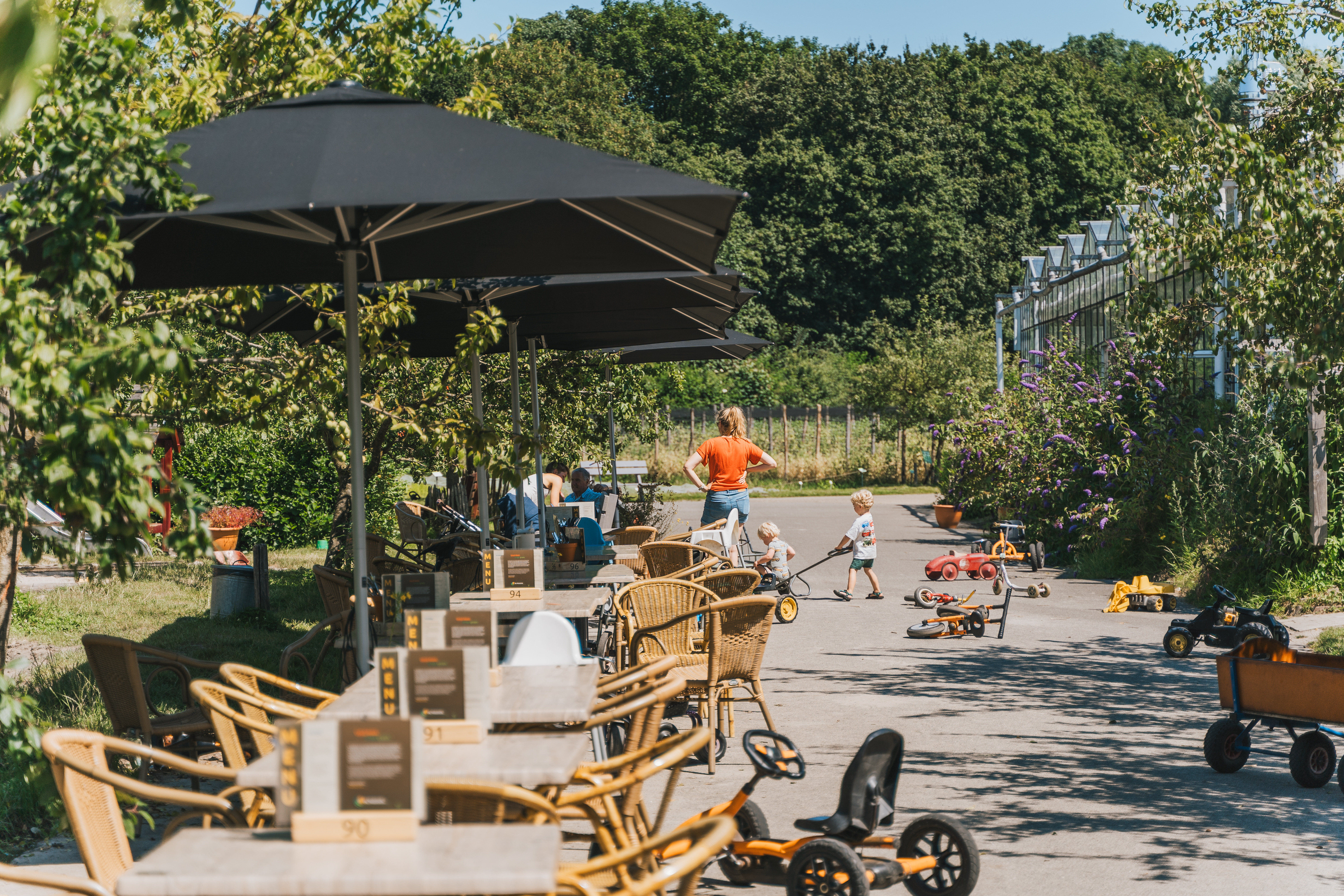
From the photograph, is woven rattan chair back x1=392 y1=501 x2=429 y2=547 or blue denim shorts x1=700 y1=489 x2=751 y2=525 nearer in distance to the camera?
woven rattan chair back x1=392 y1=501 x2=429 y2=547

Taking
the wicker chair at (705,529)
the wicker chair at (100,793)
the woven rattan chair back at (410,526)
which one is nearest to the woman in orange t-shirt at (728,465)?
the wicker chair at (705,529)

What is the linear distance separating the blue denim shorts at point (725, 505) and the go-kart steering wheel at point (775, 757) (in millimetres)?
7170

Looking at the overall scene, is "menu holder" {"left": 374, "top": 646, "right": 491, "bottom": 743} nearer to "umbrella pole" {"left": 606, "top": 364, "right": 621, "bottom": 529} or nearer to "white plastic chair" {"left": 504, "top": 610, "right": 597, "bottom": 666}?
"white plastic chair" {"left": 504, "top": 610, "right": 597, "bottom": 666}

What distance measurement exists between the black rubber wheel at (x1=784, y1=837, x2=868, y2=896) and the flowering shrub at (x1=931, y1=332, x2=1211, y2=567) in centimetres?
971

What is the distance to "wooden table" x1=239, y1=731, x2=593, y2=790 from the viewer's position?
311 cm

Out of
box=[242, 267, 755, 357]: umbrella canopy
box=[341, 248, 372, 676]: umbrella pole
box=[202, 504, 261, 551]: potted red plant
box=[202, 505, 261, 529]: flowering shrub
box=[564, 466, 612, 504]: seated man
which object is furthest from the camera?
box=[202, 505, 261, 529]: flowering shrub

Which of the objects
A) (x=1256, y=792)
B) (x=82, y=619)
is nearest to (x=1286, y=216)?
(x=1256, y=792)

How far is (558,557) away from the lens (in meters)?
7.70

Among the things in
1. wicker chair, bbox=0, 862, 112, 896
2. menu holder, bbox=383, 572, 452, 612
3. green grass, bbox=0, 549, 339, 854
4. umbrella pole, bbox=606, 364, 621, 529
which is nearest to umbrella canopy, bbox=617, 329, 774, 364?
umbrella pole, bbox=606, 364, 621, 529

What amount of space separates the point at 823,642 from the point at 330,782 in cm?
760

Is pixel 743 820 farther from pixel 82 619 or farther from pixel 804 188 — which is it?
pixel 804 188

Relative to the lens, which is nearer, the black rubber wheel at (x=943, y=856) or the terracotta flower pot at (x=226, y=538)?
the black rubber wheel at (x=943, y=856)

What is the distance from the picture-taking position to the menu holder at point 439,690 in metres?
3.41

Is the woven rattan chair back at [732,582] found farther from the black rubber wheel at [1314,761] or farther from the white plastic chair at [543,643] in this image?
the black rubber wheel at [1314,761]
